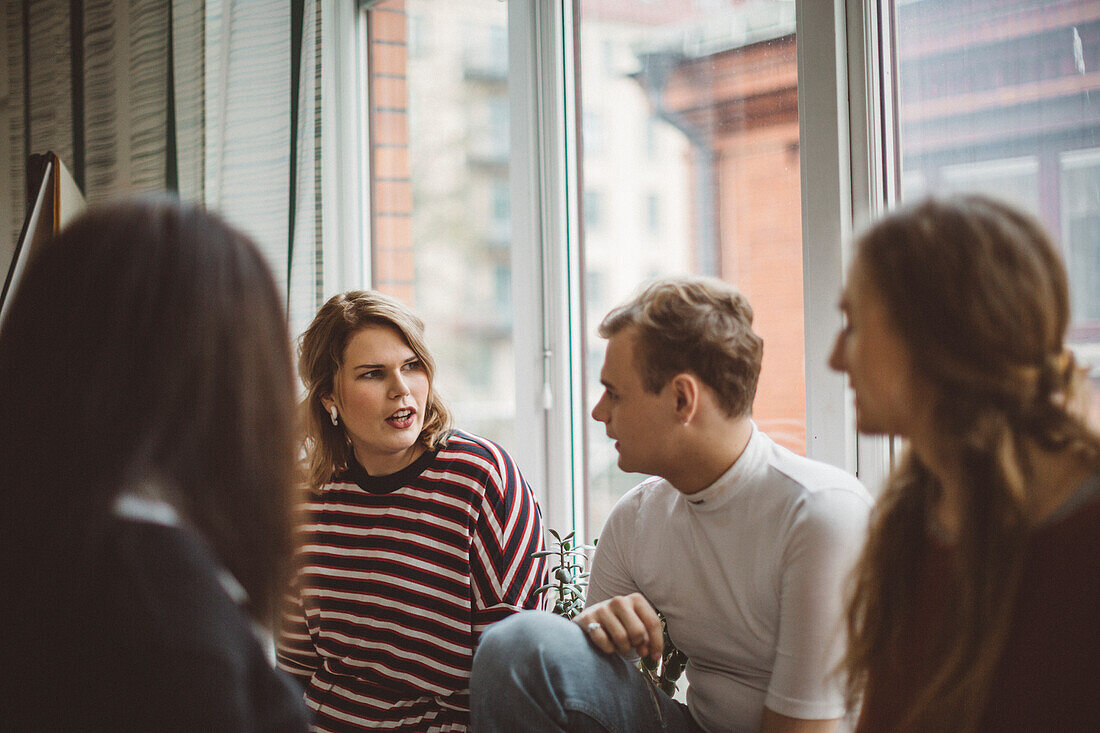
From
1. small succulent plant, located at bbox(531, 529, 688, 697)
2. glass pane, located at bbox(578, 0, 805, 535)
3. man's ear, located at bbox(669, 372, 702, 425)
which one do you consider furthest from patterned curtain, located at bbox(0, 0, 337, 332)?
man's ear, located at bbox(669, 372, 702, 425)

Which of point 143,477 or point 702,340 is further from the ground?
point 702,340

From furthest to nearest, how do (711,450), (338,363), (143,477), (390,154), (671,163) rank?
(390,154) < (671,163) < (338,363) < (711,450) < (143,477)

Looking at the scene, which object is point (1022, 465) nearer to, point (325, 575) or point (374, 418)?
point (374, 418)

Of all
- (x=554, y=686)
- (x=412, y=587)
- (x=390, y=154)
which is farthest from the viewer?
(x=390, y=154)

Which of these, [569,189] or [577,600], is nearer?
[577,600]

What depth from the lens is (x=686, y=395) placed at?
4.12ft

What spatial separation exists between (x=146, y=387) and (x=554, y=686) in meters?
0.66

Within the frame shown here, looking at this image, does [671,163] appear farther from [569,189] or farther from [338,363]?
[338,363]

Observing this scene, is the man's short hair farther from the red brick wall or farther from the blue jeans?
the red brick wall

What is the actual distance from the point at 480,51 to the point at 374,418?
1.11 metres

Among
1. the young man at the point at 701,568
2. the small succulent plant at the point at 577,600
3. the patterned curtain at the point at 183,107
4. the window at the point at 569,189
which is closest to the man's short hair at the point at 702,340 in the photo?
the young man at the point at 701,568

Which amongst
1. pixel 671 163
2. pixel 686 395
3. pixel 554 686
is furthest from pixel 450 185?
pixel 554 686

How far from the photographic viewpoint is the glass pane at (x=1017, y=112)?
4.06 ft

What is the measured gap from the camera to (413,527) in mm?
1655
